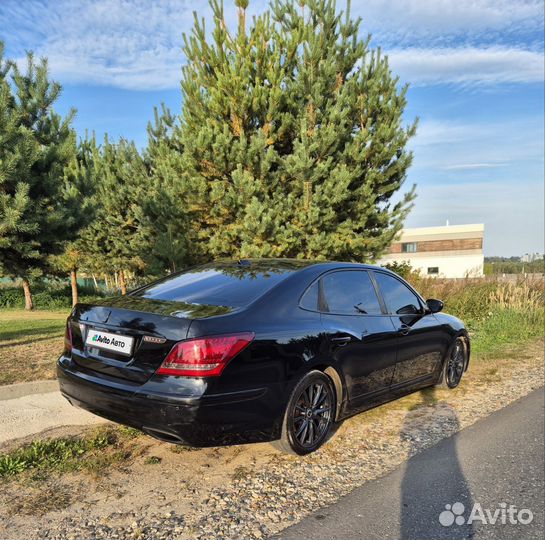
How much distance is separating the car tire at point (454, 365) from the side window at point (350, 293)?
1.71 metres

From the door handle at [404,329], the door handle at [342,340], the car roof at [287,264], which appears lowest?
the door handle at [404,329]

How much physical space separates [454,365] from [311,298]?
297 cm

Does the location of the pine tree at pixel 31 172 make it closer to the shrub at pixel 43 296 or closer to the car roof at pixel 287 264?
the car roof at pixel 287 264

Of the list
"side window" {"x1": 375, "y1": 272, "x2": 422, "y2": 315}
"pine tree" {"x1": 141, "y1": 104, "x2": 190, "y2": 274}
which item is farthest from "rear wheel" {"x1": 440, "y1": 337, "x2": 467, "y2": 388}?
"pine tree" {"x1": 141, "y1": 104, "x2": 190, "y2": 274}

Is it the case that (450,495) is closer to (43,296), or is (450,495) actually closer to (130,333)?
(130,333)

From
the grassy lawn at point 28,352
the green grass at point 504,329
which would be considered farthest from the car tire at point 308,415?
the green grass at point 504,329

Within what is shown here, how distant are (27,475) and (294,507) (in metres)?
1.83

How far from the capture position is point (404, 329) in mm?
4762

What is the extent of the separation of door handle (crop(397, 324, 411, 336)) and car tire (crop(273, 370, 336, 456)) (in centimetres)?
119

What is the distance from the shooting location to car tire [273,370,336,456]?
136 inches

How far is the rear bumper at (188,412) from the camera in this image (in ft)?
9.80

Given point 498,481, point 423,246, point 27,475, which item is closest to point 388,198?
Result: point 498,481

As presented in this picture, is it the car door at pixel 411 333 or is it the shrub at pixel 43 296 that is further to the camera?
the shrub at pixel 43 296

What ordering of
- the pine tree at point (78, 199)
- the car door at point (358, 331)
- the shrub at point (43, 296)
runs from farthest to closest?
the shrub at point (43, 296) < the pine tree at point (78, 199) < the car door at point (358, 331)
